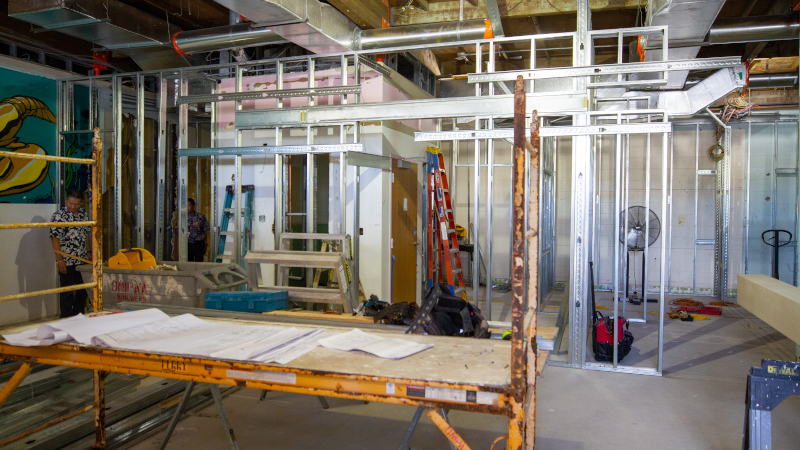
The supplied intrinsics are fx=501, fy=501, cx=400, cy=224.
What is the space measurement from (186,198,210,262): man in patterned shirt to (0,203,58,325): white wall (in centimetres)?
172

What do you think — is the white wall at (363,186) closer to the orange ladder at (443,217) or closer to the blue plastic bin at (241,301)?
the orange ladder at (443,217)

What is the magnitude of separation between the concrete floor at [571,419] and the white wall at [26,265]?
3.91 m

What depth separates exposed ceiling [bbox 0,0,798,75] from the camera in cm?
550

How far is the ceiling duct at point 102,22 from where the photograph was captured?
15.2 feet

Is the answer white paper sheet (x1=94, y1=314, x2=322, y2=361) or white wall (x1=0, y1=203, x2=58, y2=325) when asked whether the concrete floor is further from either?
white wall (x1=0, y1=203, x2=58, y2=325)

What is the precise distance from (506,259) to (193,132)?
6.20m

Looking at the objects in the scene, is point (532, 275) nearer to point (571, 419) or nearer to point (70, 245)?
point (571, 419)

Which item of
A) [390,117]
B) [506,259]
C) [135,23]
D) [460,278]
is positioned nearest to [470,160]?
[506,259]

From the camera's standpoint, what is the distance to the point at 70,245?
5520 mm

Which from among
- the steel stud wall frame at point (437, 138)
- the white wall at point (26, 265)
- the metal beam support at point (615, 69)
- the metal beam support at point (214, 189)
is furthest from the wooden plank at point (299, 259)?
the white wall at point (26, 265)

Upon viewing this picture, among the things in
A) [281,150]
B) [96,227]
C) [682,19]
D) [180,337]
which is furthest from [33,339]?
[682,19]

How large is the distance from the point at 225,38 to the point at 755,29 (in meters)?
5.71

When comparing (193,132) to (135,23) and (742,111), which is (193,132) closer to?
(135,23)

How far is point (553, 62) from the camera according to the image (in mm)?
8625
